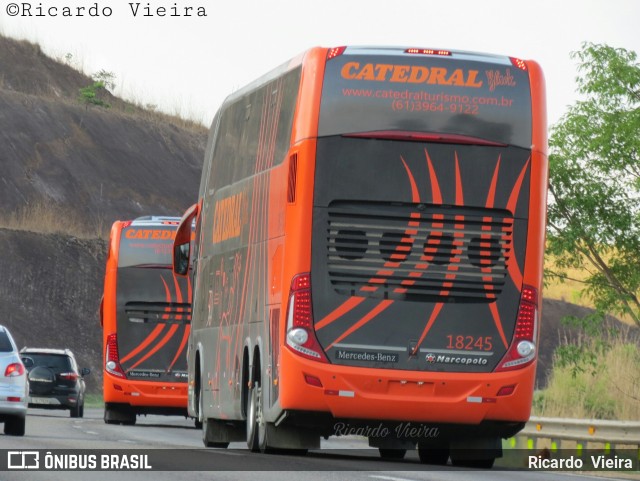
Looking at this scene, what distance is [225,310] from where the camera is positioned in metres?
21.0

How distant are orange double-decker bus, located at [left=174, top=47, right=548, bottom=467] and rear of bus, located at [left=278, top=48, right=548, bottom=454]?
0.01m

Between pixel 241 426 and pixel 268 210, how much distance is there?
5.70 meters

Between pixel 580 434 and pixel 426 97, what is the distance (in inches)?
253

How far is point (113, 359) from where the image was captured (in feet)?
111

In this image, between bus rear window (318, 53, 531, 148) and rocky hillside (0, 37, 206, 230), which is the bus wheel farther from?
rocky hillside (0, 37, 206, 230)

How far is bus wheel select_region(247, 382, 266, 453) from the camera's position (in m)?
18.2

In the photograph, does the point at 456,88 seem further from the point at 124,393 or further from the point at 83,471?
the point at 124,393

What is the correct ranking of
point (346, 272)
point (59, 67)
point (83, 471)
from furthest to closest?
point (59, 67)
point (346, 272)
point (83, 471)

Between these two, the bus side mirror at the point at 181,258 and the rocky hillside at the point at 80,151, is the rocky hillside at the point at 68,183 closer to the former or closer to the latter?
the rocky hillside at the point at 80,151

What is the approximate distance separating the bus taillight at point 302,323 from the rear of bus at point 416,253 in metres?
0.01

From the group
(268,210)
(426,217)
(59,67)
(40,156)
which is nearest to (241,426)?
(268,210)

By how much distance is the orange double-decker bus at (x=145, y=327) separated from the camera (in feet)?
110

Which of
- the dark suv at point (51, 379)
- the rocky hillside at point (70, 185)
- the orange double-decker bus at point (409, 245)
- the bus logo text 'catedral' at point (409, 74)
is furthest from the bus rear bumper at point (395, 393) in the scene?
the rocky hillside at point (70, 185)

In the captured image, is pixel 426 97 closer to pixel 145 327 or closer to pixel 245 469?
pixel 245 469
